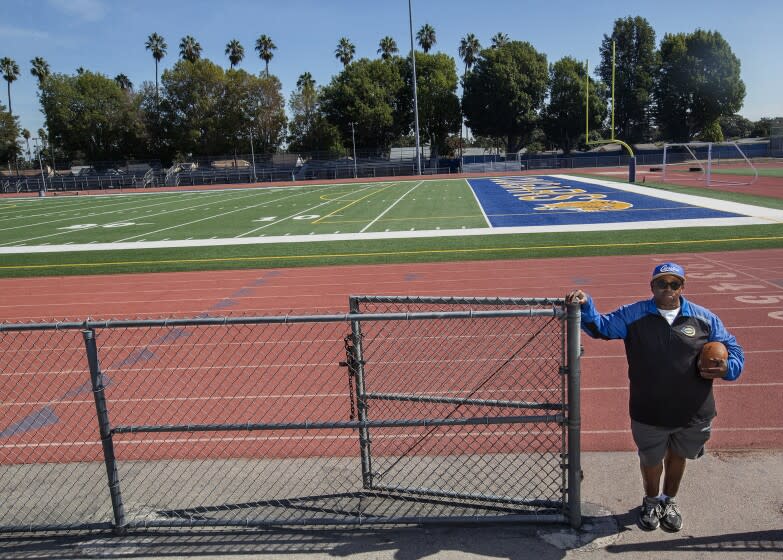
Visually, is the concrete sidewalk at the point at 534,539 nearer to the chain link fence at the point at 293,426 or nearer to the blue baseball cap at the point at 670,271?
the chain link fence at the point at 293,426

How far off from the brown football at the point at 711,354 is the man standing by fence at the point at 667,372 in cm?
3

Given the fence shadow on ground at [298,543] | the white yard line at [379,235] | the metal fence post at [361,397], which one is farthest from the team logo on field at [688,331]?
the white yard line at [379,235]

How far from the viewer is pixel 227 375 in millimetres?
7547

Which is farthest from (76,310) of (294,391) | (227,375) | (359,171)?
(359,171)

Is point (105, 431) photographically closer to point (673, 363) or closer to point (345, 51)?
point (673, 363)

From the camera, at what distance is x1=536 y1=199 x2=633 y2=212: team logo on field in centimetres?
2370

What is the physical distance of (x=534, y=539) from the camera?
395cm

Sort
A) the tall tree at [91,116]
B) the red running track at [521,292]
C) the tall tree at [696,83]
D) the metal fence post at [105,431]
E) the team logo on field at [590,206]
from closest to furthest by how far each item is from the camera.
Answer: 1. the metal fence post at [105,431]
2. the red running track at [521,292]
3. the team logo on field at [590,206]
4. the tall tree at [696,83]
5. the tall tree at [91,116]

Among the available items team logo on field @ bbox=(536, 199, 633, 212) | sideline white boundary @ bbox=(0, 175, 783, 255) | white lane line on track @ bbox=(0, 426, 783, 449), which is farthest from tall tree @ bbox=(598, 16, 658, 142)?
white lane line on track @ bbox=(0, 426, 783, 449)

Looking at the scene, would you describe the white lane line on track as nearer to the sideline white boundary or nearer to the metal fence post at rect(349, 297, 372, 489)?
the metal fence post at rect(349, 297, 372, 489)

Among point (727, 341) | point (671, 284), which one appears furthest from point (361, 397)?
point (727, 341)

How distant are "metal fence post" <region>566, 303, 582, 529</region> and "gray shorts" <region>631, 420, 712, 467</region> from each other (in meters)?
0.41

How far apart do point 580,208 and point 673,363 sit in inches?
856

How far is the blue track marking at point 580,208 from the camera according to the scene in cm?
2078
